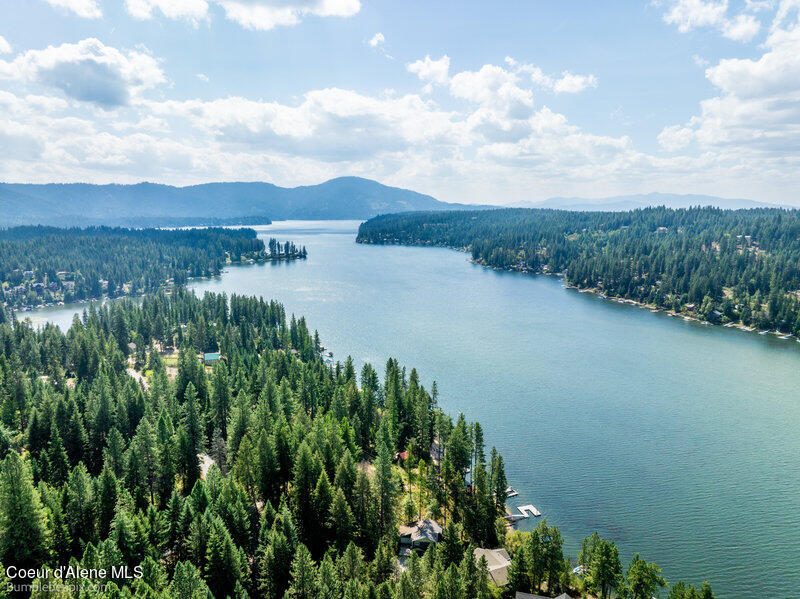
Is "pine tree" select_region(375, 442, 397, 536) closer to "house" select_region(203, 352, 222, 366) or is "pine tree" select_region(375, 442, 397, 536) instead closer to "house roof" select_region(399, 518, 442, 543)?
"house roof" select_region(399, 518, 442, 543)

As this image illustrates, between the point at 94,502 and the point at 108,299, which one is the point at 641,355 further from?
the point at 108,299

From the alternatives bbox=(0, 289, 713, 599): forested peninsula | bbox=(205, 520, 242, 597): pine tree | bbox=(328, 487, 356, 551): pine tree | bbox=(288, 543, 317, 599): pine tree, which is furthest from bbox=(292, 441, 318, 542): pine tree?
bbox=(288, 543, 317, 599): pine tree

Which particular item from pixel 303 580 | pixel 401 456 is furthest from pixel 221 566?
pixel 401 456

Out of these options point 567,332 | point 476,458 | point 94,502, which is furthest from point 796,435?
point 94,502

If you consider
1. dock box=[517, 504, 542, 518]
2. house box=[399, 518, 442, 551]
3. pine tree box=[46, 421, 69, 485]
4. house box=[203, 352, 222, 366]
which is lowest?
house box=[399, 518, 442, 551]

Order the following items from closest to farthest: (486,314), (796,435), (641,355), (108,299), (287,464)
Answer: (287,464) → (796,435) → (641,355) → (486,314) → (108,299)

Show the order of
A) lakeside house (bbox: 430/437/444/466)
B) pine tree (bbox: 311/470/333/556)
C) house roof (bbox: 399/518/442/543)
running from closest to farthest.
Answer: pine tree (bbox: 311/470/333/556) < house roof (bbox: 399/518/442/543) < lakeside house (bbox: 430/437/444/466)
